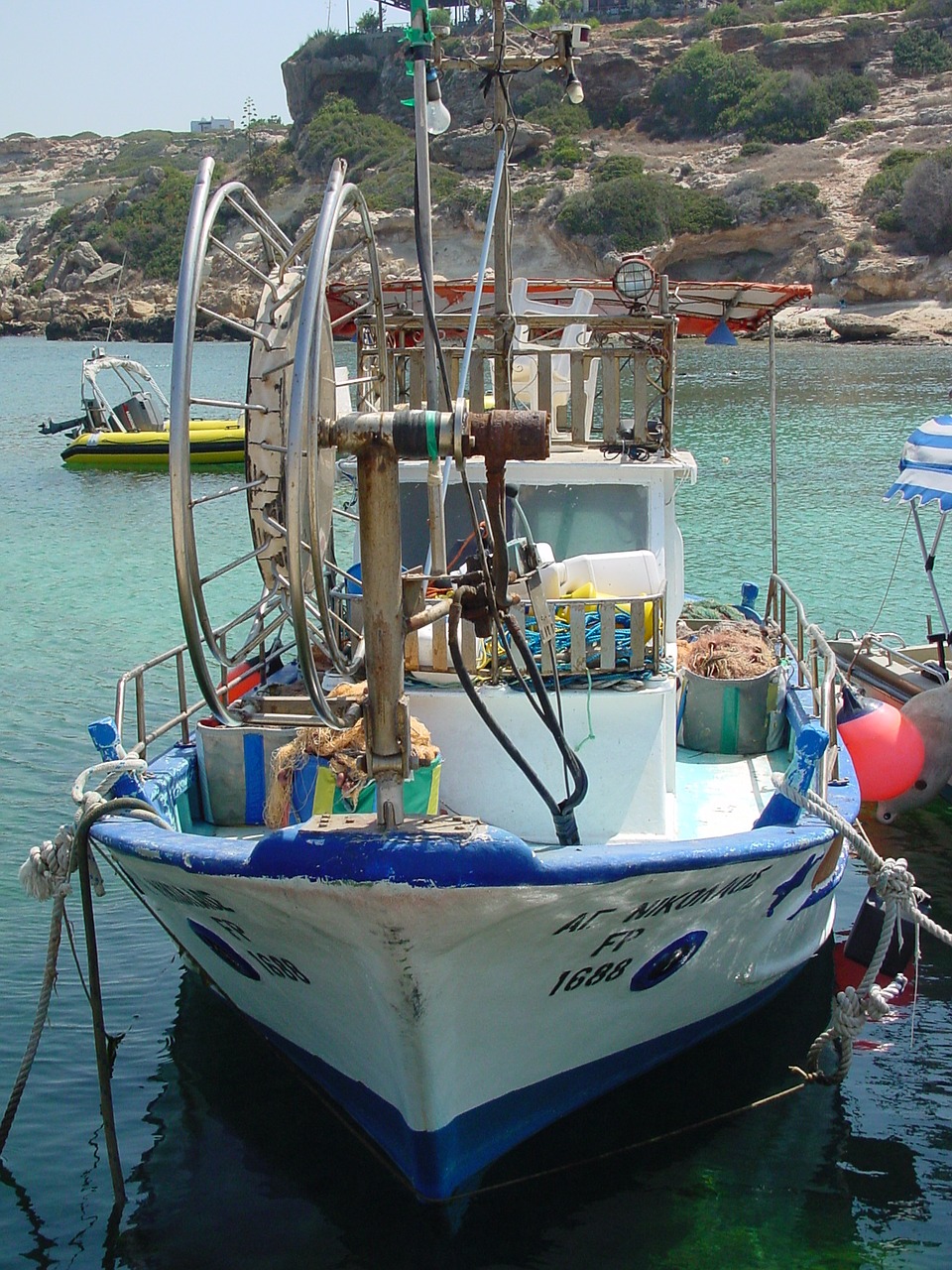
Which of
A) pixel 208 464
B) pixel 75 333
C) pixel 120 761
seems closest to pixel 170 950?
pixel 120 761

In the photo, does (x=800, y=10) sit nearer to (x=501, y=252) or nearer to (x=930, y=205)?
(x=930, y=205)

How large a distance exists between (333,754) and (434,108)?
3.59 metres

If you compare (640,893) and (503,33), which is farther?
(503,33)

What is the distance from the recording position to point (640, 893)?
18.4ft

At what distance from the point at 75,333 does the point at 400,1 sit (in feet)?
280

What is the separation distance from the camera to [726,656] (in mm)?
8734

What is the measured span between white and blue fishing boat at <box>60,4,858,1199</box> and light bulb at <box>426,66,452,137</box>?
0.66 m

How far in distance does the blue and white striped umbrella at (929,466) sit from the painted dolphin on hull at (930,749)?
164 cm

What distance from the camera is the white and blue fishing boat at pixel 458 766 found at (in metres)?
4.79

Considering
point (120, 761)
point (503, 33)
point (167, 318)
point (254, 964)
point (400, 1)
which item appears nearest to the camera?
point (254, 964)

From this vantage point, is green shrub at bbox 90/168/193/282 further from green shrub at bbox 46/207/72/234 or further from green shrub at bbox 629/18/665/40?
green shrub at bbox 629/18/665/40

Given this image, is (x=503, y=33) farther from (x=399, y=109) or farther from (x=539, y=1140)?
(x=399, y=109)

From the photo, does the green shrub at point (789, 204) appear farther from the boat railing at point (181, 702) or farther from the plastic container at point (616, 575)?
the plastic container at point (616, 575)

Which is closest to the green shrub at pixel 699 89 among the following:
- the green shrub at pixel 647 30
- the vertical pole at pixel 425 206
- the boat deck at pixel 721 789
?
the green shrub at pixel 647 30
